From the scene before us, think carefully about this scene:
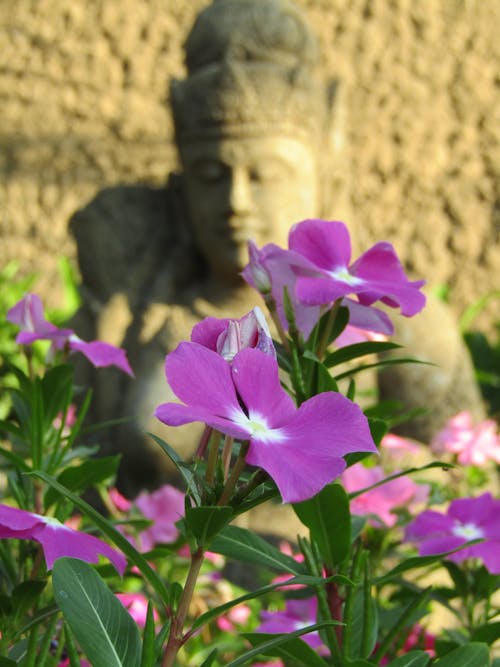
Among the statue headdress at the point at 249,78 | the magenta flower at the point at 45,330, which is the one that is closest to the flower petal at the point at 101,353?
the magenta flower at the point at 45,330

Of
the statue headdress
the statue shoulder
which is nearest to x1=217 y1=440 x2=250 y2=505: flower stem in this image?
the statue headdress

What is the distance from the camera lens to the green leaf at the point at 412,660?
0.62m

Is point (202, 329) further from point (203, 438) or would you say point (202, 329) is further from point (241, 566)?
point (241, 566)

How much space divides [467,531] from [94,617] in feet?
1.44

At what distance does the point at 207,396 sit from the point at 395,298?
0.24 meters

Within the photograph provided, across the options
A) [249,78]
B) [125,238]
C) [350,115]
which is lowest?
[125,238]

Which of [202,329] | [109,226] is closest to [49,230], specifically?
[109,226]

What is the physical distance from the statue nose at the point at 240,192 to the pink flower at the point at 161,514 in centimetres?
101

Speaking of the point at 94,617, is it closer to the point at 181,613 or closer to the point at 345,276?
the point at 181,613

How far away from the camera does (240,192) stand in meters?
2.38

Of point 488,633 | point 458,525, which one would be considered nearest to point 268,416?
point 488,633

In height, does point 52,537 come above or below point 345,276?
below

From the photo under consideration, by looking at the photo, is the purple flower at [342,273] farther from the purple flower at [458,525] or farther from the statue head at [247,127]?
the statue head at [247,127]

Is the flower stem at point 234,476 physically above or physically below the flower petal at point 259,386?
below
